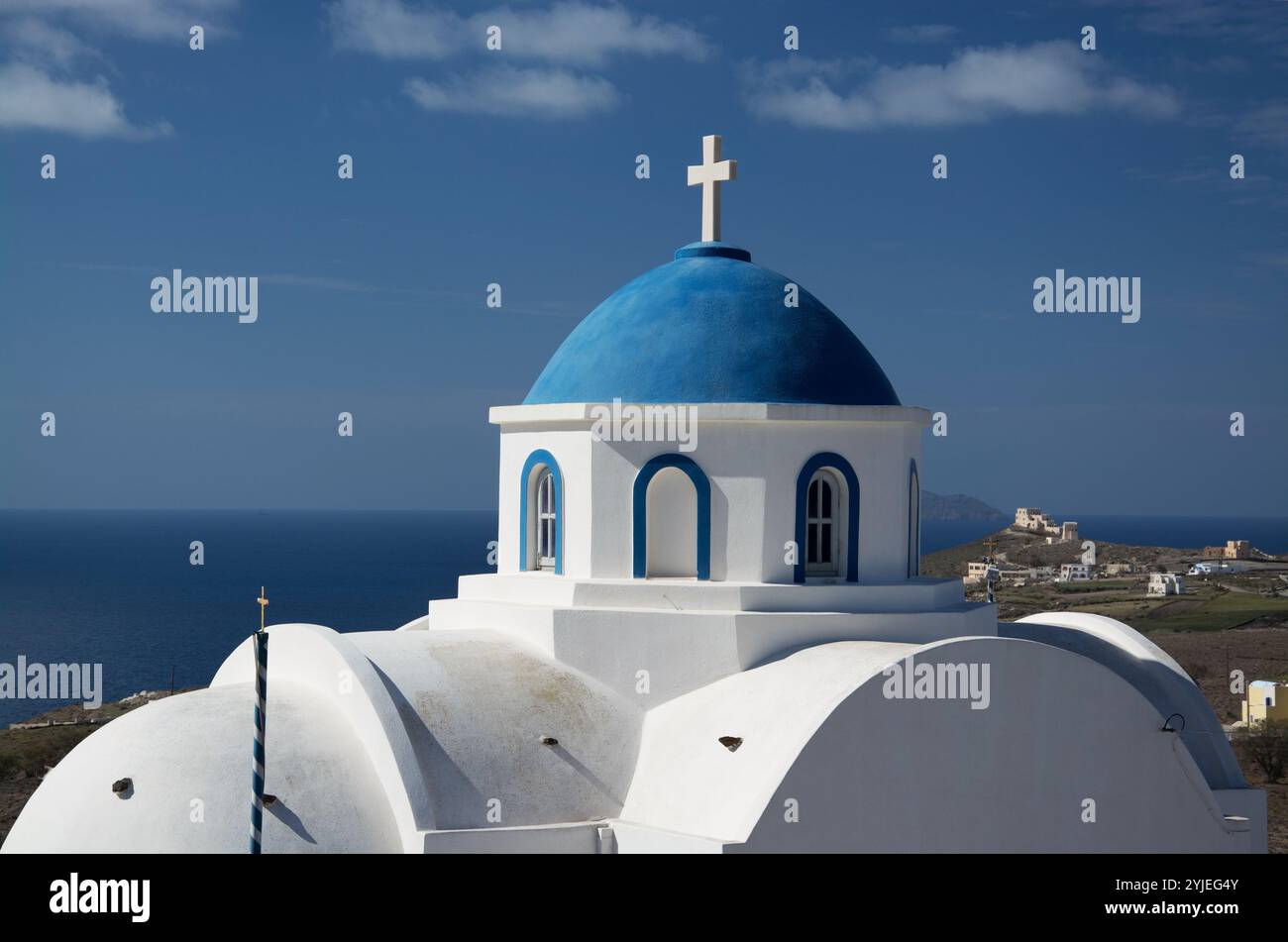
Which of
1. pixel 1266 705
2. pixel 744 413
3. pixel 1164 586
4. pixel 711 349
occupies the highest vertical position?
pixel 711 349

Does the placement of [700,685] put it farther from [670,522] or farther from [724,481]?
[724,481]

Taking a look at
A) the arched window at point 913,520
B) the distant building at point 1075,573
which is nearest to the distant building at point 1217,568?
the distant building at point 1075,573

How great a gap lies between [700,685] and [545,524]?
306 centimetres

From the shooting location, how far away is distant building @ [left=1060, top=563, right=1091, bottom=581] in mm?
82594

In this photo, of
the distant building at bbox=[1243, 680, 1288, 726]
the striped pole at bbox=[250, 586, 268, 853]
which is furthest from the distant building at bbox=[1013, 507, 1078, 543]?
the striped pole at bbox=[250, 586, 268, 853]

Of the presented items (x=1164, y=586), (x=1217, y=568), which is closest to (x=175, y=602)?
(x=1164, y=586)

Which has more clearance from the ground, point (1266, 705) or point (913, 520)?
point (913, 520)

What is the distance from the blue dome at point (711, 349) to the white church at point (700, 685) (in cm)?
4

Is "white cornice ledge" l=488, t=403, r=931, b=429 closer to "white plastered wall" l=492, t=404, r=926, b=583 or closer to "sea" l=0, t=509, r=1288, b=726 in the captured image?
"white plastered wall" l=492, t=404, r=926, b=583

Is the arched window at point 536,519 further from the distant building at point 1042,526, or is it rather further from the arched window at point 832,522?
the distant building at point 1042,526

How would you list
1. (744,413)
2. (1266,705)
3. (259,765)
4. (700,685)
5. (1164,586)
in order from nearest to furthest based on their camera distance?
(259,765)
(700,685)
(744,413)
(1266,705)
(1164,586)

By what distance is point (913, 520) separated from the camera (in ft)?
60.0

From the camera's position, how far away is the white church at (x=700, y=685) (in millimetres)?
13695
